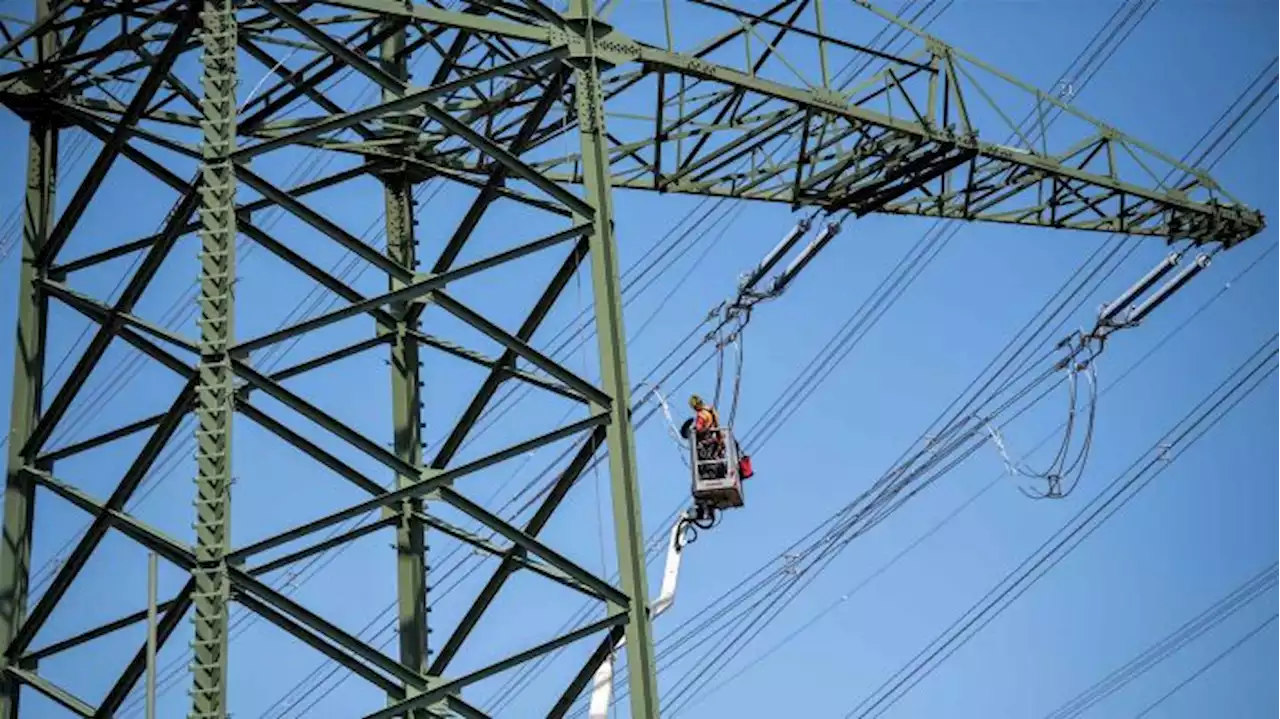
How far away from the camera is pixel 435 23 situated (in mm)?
23688

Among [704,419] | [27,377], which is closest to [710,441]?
[704,419]

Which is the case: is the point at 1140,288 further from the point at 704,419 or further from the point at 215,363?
the point at 215,363

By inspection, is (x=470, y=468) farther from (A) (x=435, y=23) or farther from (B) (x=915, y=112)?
(B) (x=915, y=112)

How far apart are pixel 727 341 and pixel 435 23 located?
14323 mm

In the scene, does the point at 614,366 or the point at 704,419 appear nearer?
the point at 614,366

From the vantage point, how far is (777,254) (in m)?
35.9

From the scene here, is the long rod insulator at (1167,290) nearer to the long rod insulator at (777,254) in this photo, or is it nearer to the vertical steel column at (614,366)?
the long rod insulator at (777,254)

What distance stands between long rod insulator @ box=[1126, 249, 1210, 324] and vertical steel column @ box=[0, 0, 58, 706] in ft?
59.7

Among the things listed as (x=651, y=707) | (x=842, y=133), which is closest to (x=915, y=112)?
(x=842, y=133)

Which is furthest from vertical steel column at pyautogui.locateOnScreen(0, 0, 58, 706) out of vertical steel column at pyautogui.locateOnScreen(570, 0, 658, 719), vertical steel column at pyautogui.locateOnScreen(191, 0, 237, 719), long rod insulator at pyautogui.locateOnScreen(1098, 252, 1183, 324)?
long rod insulator at pyautogui.locateOnScreen(1098, 252, 1183, 324)

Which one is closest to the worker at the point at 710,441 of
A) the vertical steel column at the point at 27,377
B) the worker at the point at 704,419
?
the worker at the point at 704,419

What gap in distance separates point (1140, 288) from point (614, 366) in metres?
16.9

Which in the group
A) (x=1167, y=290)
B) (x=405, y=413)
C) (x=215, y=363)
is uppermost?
(x=1167, y=290)

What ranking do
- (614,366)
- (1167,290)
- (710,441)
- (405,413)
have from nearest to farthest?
(614,366), (405,413), (710,441), (1167,290)
